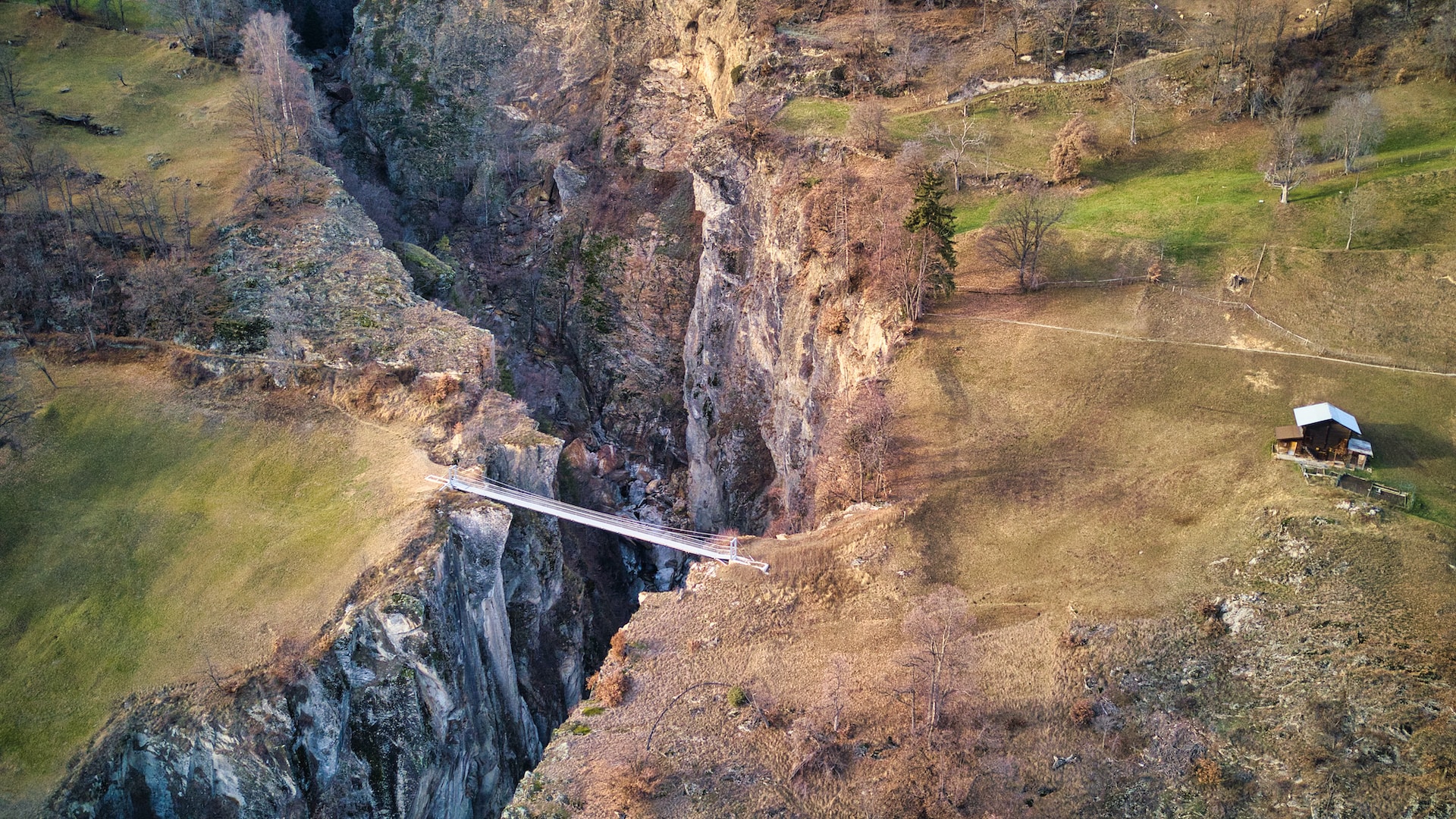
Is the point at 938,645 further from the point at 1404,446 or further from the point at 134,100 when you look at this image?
the point at 134,100

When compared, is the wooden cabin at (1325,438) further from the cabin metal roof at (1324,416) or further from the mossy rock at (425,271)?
the mossy rock at (425,271)

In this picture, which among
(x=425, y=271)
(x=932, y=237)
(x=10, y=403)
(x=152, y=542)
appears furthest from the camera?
(x=425, y=271)

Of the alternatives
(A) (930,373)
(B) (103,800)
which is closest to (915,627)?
(A) (930,373)

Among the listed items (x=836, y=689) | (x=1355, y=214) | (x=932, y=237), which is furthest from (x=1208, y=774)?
(x=1355, y=214)

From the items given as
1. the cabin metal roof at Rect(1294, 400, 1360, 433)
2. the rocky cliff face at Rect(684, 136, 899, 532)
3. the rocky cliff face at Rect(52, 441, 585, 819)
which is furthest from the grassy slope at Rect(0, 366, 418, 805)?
the cabin metal roof at Rect(1294, 400, 1360, 433)

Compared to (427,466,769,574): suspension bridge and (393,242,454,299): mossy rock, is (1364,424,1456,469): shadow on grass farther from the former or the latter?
(393,242,454,299): mossy rock

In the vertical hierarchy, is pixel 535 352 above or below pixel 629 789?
above

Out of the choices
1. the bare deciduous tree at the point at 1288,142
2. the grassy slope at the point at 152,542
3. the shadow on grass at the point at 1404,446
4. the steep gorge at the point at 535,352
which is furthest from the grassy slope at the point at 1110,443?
the grassy slope at the point at 152,542
